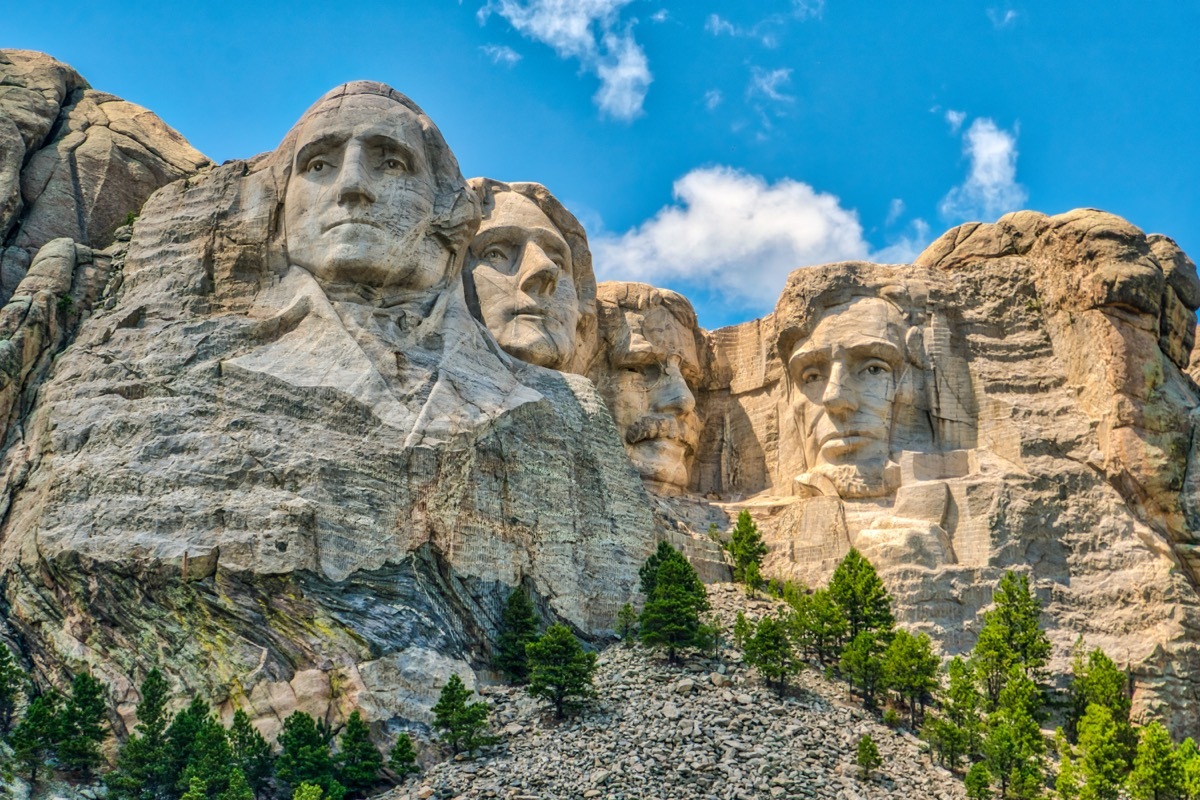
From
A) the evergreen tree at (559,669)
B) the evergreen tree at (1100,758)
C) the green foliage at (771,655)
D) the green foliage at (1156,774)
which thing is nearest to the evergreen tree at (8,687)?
the evergreen tree at (559,669)

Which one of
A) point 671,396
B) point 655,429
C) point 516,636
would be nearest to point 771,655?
point 516,636

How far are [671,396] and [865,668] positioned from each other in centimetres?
975

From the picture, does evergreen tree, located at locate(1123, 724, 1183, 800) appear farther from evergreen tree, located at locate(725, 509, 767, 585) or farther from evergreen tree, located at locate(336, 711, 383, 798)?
evergreen tree, located at locate(336, 711, 383, 798)

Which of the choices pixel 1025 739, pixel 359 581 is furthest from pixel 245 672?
pixel 1025 739

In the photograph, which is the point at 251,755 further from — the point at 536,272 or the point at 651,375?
the point at 651,375

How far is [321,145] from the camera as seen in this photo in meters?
37.0

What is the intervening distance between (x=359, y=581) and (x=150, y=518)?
3400 millimetres

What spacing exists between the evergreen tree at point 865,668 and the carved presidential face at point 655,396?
813cm

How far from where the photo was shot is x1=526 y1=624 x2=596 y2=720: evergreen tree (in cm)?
3122

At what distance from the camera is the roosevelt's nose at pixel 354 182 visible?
119 ft

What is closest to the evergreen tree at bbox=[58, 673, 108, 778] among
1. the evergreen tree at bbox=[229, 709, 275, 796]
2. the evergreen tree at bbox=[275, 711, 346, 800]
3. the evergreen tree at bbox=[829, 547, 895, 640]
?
the evergreen tree at bbox=[229, 709, 275, 796]

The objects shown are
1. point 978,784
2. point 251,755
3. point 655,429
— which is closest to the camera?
point 251,755

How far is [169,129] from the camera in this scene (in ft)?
140

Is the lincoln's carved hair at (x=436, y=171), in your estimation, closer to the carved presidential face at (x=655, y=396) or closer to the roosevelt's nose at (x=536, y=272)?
the roosevelt's nose at (x=536, y=272)
